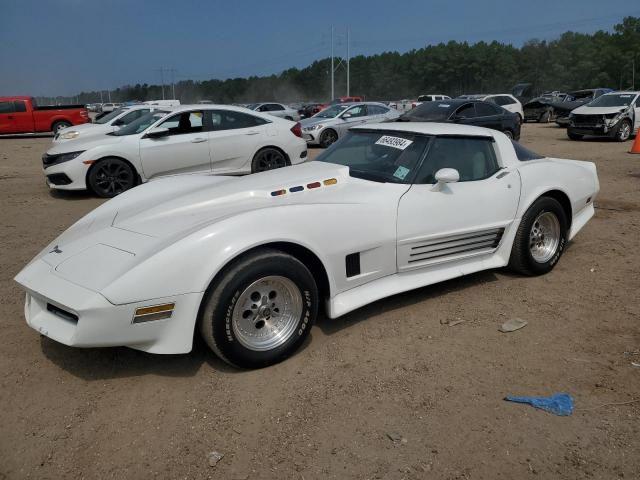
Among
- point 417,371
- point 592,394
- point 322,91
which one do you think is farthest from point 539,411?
point 322,91

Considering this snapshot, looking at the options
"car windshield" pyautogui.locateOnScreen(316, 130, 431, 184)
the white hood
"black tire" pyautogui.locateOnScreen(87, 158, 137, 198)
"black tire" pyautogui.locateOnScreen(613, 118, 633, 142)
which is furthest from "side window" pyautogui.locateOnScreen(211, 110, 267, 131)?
"black tire" pyautogui.locateOnScreen(613, 118, 633, 142)

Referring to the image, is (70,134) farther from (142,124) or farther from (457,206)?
(457,206)

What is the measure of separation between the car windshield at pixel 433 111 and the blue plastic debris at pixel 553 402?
419 inches

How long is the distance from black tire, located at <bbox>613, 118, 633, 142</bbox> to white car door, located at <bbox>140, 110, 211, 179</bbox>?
516 inches

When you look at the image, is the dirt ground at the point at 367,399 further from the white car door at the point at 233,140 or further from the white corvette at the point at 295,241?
the white car door at the point at 233,140

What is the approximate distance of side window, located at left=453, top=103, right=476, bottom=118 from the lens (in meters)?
12.9

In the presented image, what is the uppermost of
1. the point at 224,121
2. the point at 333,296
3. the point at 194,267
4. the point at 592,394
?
the point at 224,121

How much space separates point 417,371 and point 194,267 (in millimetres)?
1481

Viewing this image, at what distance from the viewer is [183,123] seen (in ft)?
28.5

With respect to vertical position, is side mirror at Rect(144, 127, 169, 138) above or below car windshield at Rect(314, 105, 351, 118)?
below

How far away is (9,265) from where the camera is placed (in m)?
5.05

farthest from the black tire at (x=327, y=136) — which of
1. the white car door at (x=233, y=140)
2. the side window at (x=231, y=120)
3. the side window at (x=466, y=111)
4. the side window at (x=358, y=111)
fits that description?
the white car door at (x=233, y=140)

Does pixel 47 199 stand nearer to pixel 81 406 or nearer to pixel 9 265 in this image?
pixel 9 265

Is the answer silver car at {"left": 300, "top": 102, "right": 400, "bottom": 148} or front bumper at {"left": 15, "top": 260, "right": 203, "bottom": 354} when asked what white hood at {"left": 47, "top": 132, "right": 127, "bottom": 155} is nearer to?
front bumper at {"left": 15, "top": 260, "right": 203, "bottom": 354}
